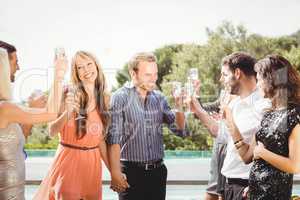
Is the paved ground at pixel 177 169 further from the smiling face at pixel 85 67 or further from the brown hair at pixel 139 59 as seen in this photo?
the smiling face at pixel 85 67

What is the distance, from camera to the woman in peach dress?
199 centimetres

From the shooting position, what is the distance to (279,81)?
1769 mm

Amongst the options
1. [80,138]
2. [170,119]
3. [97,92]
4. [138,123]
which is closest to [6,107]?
[80,138]

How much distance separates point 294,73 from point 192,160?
273 inches

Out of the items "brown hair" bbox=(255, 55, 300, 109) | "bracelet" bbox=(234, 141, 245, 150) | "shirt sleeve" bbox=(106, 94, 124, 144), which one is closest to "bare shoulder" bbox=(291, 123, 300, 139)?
"brown hair" bbox=(255, 55, 300, 109)

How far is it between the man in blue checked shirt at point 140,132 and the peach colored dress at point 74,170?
0.10m

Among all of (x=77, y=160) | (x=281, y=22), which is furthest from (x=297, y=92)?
(x=281, y=22)

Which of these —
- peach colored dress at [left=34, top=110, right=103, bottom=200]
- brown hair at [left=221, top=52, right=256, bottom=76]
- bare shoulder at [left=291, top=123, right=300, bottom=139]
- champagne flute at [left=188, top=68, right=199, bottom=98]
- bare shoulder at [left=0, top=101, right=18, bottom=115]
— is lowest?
peach colored dress at [left=34, top=110, right=103, bottom=200]

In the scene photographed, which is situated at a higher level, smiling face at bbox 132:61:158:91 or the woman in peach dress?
smiling face at bbox 132:61:158:91

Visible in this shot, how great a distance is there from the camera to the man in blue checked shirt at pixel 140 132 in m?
2.13

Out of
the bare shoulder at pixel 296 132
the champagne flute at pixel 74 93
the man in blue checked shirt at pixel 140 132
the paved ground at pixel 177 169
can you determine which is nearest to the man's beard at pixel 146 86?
the man in blue checked shirt at pixel 140 132

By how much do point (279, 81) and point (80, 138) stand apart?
2.94 ft

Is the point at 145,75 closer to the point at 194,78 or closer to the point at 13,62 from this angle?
the point at 194,78

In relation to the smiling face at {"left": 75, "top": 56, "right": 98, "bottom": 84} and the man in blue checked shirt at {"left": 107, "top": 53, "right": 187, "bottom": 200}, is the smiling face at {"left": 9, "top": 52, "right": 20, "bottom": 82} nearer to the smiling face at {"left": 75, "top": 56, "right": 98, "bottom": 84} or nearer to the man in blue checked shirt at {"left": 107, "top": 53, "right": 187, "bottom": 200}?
the smiling face at {"left": 75, "top": 56, "right": 98, "bottom": 84}
